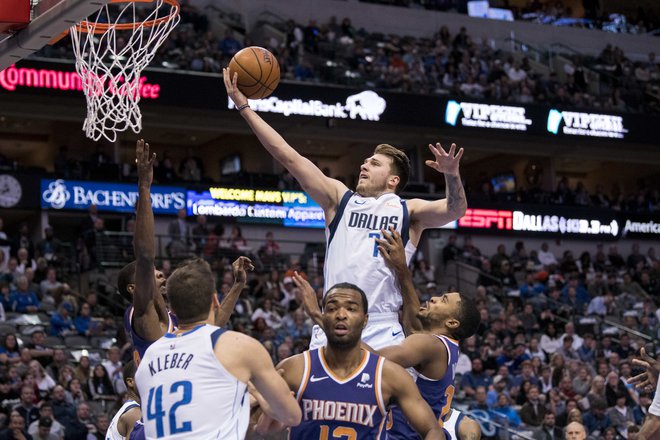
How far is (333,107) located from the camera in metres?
25.1

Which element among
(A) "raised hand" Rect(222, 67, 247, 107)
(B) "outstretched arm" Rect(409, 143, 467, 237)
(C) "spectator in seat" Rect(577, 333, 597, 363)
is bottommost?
(C) "spectator in seat" Rect(577, 333, 597, 363)

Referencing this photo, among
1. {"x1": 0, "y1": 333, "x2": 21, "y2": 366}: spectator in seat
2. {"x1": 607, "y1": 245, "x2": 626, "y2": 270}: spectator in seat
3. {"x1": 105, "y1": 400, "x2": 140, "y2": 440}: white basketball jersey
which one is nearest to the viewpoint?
{"x1": 105, "y1": 400, "x2": 140, "y2": 440}: white basketball jersey

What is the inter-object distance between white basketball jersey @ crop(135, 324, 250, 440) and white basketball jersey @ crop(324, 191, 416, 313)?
62.8 inches

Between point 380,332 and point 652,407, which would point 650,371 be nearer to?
point 652,407

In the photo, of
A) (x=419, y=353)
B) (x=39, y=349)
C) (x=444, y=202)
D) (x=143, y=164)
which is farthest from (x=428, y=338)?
(x=39, y=349)

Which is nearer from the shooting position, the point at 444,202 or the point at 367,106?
the point at 444,202

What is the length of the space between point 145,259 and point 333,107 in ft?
63.1

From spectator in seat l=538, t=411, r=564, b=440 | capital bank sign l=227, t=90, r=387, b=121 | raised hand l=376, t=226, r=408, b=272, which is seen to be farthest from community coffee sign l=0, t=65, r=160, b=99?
raised hand l=376, t=226, r=408, b=272

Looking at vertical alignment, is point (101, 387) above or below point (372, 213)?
below

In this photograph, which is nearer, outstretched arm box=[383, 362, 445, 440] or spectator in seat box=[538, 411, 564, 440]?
outstretched arm box=[383, 362, 445, 440]

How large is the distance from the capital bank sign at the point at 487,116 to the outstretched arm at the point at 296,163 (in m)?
19.9

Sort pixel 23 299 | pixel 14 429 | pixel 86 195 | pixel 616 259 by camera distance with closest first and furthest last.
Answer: pixel 14 429 < pixel 23 299 < pixel 86 195 < pixel 616 259

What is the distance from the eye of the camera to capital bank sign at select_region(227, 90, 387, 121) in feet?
80.2

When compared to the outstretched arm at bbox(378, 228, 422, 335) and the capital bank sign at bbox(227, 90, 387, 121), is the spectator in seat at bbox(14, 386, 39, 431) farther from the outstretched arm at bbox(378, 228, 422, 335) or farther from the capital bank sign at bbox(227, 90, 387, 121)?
the capital bank sign at bbox(227, 90, 387, 121)
